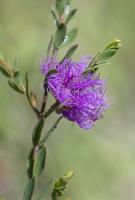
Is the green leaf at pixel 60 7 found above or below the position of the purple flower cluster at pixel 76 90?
above

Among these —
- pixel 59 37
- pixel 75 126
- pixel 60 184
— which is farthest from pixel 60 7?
pixel 75 126

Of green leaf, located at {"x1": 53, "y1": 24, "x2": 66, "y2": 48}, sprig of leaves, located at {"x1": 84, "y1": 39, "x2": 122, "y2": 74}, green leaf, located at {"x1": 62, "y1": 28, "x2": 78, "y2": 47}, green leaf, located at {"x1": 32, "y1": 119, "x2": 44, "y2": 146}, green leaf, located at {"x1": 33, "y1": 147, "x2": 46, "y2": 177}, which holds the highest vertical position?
green leaf, located at {"x1": 53, "y1": 24, "x2": 66, "y2": 48}

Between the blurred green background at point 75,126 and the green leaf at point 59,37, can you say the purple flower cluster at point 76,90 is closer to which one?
the green leaf at point 59,37

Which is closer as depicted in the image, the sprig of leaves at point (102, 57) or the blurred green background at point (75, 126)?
the sprig of leaves at point (102, 57)

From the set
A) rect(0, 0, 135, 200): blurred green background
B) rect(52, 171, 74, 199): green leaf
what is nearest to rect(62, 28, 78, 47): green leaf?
rect(52, 171, 74, 199): green leaf

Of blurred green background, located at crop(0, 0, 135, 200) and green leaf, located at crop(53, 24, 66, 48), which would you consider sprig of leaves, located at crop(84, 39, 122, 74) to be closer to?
Result: green leaf, located at crop(53, 24, 66, 48)

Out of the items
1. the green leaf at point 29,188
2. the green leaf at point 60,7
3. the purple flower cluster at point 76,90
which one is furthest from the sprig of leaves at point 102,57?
the green leaf at point 29,188
